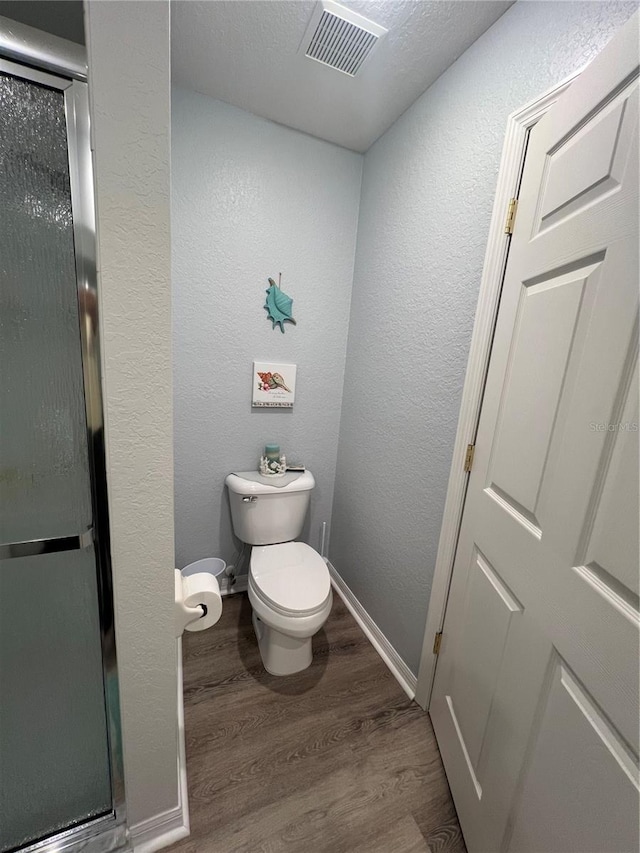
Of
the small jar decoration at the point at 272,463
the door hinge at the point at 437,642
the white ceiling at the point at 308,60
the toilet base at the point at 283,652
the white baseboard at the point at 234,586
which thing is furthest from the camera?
the white baseboard at the point at 234,586

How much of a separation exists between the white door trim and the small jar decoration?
889 mm

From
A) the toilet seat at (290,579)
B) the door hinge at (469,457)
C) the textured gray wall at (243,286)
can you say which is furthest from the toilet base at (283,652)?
the door hinge at (469,457)

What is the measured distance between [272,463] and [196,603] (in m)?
0.91

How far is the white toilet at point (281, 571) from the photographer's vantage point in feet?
4.20

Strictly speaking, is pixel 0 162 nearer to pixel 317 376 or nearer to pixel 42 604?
pixel 42 604

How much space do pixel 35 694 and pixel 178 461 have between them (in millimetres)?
980

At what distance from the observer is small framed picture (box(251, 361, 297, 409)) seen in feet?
5.68

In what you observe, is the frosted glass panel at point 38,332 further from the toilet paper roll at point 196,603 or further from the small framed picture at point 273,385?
the small framed picture at point 273,385

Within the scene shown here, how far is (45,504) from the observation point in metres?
0.76

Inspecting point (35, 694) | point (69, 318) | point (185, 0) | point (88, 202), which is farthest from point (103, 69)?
point (35, 694)

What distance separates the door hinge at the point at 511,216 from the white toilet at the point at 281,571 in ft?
4.33

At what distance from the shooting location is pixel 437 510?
1.24 metres

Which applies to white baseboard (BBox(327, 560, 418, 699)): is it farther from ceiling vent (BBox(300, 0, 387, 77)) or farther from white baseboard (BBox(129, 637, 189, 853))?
ceiling vent (BBox(300, 0, 387, 77))

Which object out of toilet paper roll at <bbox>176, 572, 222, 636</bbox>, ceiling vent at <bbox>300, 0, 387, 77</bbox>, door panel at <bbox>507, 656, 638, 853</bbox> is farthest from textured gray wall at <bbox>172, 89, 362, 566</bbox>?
door panel at <bbox>507, 656, 638, 853</bbox>
